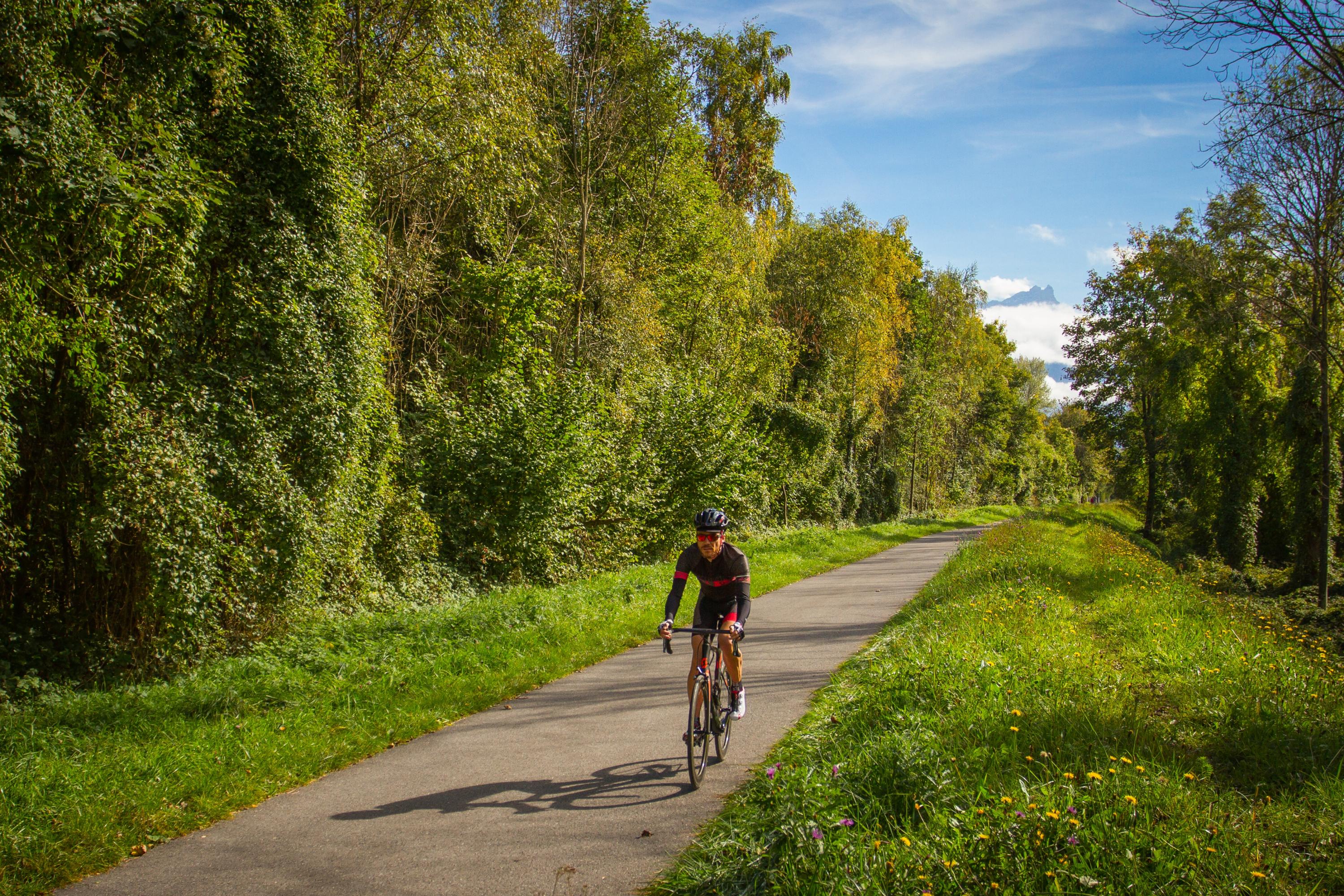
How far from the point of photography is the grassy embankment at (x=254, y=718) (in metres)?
4.78

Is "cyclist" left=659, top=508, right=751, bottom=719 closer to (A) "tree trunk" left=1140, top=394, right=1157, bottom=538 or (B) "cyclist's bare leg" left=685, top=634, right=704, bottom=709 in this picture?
(B) "cyclist's bare leg" left=685, top=634, right=704, bottom=709

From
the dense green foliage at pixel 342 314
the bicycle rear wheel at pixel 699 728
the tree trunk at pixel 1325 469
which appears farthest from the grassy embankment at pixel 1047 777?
the tree trunk at pixel 1325 469

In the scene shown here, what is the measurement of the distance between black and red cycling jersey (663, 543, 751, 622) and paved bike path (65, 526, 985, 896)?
1093 millimetres

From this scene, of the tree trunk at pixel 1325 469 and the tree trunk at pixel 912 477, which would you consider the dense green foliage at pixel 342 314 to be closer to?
the tree trunk at pixel 1325 469

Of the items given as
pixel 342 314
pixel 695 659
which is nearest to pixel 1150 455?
pixel 342 314

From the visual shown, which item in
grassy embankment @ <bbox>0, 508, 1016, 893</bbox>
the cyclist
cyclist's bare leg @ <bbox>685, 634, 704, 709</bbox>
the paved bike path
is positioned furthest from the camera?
the cyclist

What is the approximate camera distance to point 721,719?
19.9 feet

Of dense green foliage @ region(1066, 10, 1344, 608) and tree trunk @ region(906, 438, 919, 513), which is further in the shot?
tree trunk @ region(906, 438, 919, 513)

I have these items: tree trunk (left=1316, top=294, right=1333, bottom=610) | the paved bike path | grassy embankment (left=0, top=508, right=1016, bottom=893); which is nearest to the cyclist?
the paved bike path

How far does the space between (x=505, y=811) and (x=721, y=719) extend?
5.74ft

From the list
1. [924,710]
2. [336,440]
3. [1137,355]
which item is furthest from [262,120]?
[1137,355]

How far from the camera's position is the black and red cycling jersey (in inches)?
243

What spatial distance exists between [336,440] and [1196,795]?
32.8 feet

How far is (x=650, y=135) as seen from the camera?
24625 millimetres
